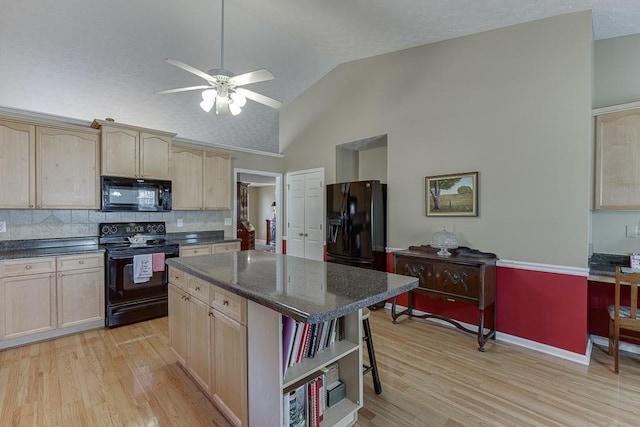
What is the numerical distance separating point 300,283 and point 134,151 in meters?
3.29

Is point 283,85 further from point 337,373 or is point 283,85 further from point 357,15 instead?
point 337,373

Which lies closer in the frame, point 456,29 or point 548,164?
point 548,164

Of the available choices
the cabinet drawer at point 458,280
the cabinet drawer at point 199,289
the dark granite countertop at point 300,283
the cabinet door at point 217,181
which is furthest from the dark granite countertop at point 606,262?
the cabinet door at point 217,181

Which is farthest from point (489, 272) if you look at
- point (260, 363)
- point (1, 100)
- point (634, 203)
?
point (1, 100)

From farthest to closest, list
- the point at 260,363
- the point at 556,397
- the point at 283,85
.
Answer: the point at 283,85 → the point at 556,397 → the point at 260,363

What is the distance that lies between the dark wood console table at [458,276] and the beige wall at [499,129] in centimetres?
25

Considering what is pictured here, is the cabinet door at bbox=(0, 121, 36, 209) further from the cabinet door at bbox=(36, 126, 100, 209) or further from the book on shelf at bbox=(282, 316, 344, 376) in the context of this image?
the book on shelf at bbox=(282, 316, 344, 376)

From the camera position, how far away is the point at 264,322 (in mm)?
1439

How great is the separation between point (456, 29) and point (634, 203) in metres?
2.37

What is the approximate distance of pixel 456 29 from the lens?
3148 mm

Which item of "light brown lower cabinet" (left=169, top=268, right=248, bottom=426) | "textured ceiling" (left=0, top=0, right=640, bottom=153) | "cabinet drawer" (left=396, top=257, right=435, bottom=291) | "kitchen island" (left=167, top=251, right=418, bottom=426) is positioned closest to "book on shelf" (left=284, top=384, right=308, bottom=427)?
"kitchen island" (left=167, top=251, right=418, bottom=426)

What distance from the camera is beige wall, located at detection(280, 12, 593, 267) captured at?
266 centimetres

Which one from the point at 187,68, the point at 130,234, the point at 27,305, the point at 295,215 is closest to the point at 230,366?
the point at 187,68

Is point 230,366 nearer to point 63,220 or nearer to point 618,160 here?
point 63,220
